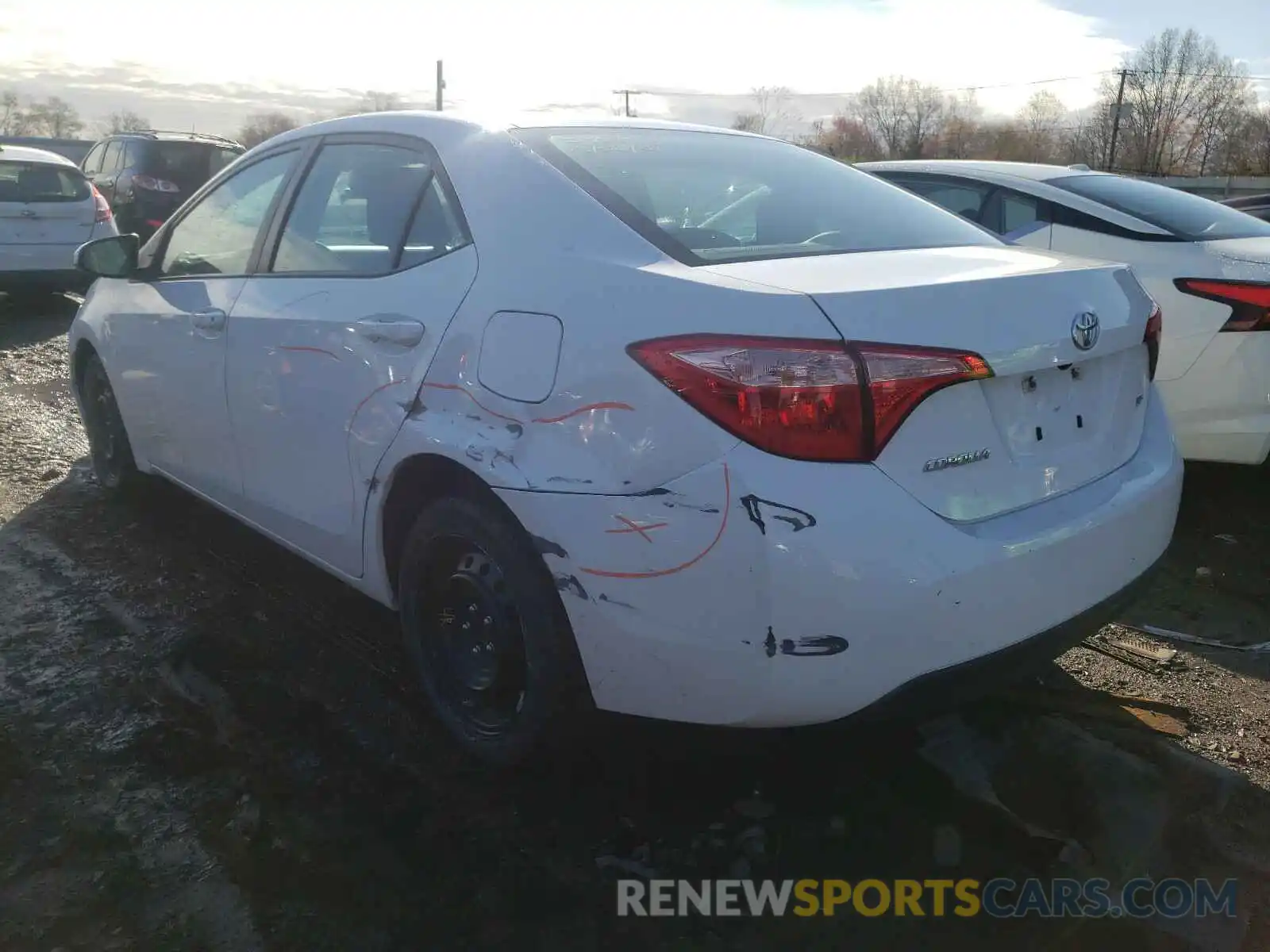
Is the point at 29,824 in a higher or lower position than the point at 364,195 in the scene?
lower

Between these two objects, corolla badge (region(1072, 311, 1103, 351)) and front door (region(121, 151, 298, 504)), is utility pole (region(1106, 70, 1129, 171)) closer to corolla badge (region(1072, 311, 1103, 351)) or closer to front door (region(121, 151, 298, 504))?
front door (region(121, 151, 298, 504))

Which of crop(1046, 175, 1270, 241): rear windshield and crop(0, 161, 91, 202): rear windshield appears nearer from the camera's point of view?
crop(1046, 175, 1270, 241): rear windshield

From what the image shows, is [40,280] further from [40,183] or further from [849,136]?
[849,136]

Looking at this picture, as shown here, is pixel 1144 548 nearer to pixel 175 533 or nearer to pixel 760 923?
pixel 760 923

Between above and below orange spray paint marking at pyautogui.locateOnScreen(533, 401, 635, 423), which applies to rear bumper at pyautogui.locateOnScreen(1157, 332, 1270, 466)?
below

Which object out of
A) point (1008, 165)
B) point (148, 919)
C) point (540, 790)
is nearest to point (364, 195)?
point (540, 790)

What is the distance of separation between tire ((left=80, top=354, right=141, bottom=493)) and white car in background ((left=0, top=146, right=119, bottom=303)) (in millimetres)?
5690

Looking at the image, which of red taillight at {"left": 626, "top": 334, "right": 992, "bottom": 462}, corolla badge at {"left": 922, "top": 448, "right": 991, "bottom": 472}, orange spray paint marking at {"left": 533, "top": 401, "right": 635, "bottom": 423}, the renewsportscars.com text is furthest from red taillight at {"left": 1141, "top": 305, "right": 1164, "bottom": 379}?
orange spray paint marking at {"left": 533, "top": 401, "right": 635, "bottom": 423}

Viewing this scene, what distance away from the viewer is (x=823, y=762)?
2.81 metres

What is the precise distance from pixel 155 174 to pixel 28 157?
3.85 metres

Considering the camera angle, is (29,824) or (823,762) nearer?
(29,824)

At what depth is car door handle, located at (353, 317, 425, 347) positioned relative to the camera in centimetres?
263

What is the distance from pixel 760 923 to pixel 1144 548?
49.6 inches

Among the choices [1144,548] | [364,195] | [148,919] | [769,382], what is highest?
[364,195]
